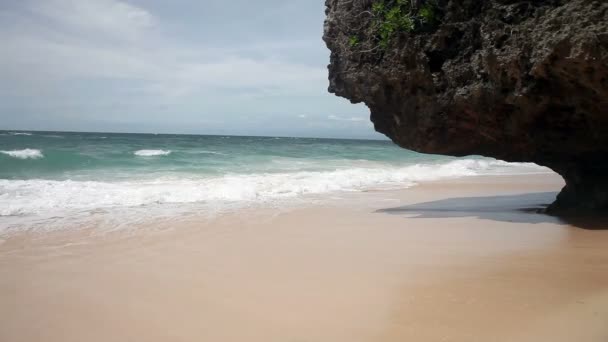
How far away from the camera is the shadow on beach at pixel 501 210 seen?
6055 millimetres

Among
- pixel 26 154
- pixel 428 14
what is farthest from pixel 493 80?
pixel 26 154

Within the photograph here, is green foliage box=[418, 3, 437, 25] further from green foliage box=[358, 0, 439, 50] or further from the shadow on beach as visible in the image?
the shadow on beach

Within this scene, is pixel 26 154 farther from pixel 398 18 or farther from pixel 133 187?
pixel 398 18

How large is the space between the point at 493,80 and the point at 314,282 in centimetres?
358

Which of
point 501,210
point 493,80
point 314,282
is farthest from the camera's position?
point 501,210

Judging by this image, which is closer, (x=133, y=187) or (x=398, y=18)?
(x=398, y=18)

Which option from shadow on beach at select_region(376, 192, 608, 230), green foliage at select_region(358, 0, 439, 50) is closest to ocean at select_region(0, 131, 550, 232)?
shadow on beach at select_region(376, 192, 608, 230)

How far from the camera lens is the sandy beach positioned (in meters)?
2.94

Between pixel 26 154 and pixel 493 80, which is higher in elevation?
pixel 493 80

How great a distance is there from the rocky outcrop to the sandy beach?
1112 millimetres

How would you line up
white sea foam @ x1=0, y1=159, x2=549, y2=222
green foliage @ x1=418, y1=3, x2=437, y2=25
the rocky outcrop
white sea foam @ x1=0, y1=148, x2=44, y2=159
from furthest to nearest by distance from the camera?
white sea foam @ x1=0, y1=148, x2=44, y2=159, white sea foam @ x1=0, y1=159, x2=549, y2=222, green foliage @ x1=418, y1=3, x2=437, y2=25, the rocky outcrop

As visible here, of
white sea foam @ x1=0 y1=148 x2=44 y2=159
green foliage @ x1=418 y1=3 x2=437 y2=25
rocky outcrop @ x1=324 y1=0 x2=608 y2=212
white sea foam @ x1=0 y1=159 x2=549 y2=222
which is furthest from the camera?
white sea foam @ x1=0 y1=148 x2=44 y2=159

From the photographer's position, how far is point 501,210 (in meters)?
7.36

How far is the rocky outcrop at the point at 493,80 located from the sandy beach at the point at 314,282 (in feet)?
3.65
